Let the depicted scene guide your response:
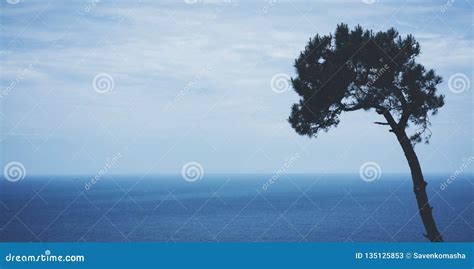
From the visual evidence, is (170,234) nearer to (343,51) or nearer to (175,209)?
(175,209)

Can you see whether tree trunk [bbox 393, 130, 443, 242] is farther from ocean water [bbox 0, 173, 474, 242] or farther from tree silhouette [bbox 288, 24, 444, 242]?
ocean water [bbox 0, 173, 474, 242]

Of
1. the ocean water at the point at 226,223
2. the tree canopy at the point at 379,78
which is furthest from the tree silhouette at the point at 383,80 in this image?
the ocean water at the point at 226,223

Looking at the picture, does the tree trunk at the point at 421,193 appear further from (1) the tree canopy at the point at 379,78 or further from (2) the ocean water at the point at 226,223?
(2) the ocean water at the point at 226,223

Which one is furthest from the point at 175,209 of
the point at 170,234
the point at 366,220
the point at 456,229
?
the point at 456,229

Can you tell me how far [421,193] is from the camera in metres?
9.41

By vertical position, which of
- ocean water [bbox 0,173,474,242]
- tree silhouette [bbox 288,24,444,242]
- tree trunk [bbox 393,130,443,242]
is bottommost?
tree trunk [bbox 393,130,443,242]

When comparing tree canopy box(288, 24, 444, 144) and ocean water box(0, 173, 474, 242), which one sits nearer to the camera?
tree canopy box(288, 24, 444, 144)

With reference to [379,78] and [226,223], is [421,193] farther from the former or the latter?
[226,223]

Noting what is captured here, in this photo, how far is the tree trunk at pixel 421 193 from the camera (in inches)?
368

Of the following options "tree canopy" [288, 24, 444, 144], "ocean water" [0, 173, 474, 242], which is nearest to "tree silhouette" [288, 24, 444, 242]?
"tree canopy" [288, 24, 444, 144]

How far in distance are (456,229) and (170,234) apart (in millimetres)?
55357

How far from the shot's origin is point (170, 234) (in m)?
77.1

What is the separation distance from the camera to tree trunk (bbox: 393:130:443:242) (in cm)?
934

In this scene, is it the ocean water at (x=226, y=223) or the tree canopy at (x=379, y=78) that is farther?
the ocean water at (x=226, y=223)
